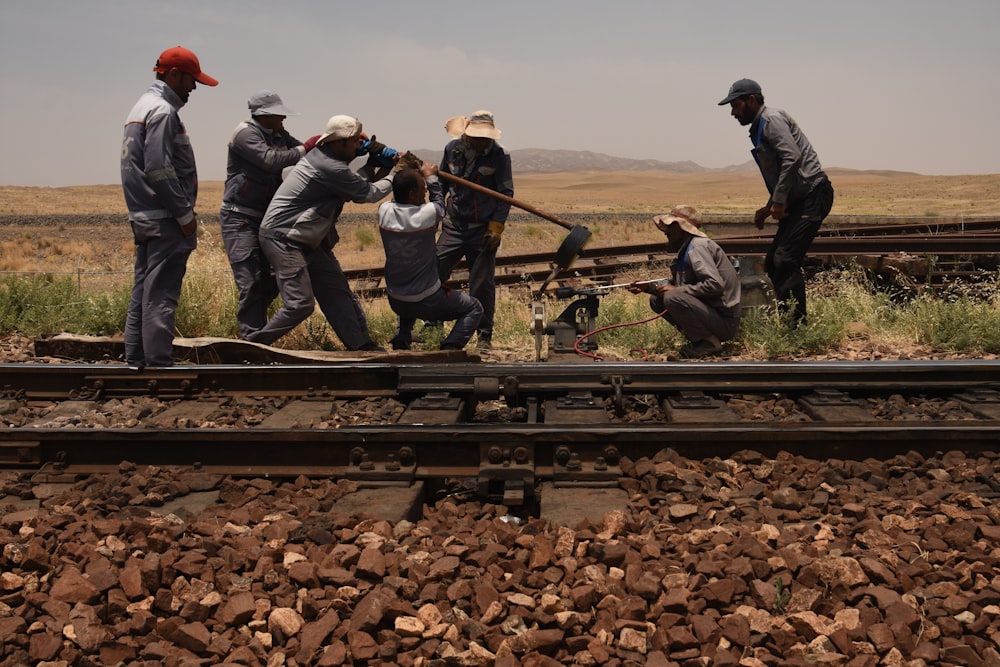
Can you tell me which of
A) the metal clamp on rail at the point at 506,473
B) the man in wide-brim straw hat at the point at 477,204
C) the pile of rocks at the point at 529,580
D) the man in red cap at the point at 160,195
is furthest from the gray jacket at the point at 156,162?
the metal clamp on rail at the point at 506,473

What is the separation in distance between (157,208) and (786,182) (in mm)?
5235

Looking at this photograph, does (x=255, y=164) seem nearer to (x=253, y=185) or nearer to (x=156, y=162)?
(x=253, y=185)

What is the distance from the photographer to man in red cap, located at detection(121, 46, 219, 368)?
6.55 m

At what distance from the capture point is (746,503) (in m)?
4.22

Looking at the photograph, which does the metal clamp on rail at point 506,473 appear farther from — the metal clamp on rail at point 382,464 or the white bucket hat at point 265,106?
the white bucket hat at point 265,106

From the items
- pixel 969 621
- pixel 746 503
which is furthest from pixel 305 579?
pixel 969 621

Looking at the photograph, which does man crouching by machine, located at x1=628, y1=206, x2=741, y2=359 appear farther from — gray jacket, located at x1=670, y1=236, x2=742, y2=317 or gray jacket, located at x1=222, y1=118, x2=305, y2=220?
gray jacket, located at x1=222, y1=118, x2=305, y2=220

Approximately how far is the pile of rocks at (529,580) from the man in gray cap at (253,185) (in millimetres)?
3536

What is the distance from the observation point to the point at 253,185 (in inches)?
308

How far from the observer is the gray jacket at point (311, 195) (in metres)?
7.32

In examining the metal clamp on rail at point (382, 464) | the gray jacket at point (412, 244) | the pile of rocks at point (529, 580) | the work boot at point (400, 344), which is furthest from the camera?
the work boot at point (400, 344)

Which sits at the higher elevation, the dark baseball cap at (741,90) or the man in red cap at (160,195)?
the dark baseball cap at (741,90)

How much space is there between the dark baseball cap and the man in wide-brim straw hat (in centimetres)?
205

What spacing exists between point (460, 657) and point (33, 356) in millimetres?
6348
